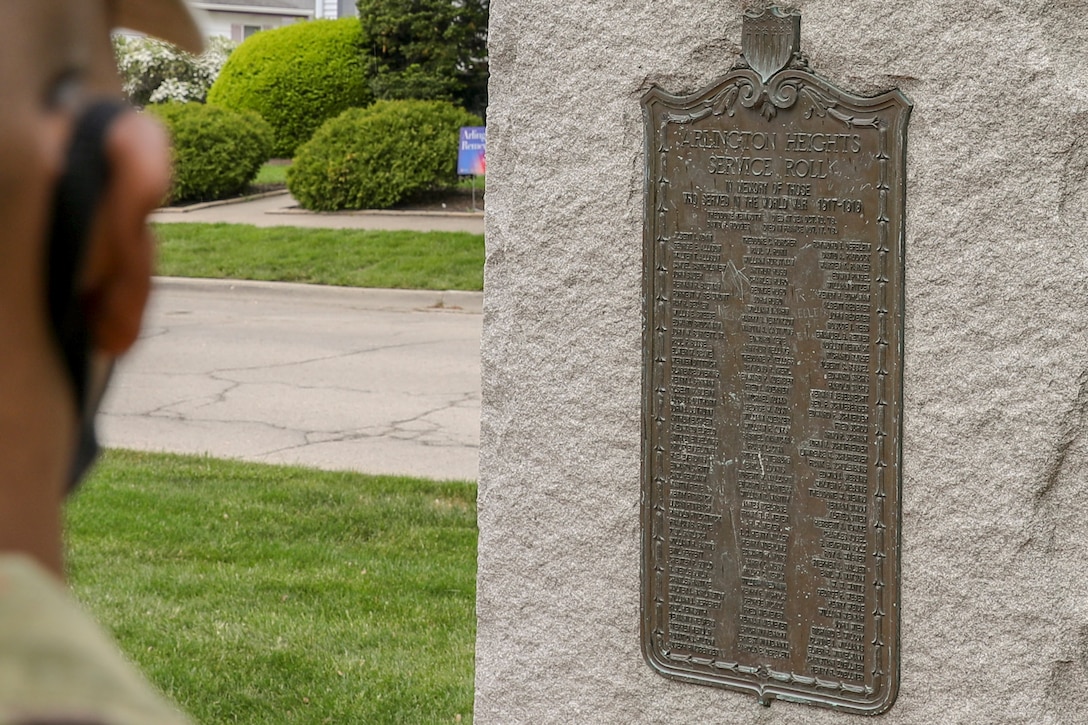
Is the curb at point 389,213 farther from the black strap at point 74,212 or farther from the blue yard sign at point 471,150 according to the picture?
the black strap at point 74,212

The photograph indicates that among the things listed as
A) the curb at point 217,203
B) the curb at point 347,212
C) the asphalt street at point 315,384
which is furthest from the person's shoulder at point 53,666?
the curb at point 217,203

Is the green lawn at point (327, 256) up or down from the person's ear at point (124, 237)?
down

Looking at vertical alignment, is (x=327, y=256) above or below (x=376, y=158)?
below

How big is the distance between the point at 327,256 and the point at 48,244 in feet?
47.5

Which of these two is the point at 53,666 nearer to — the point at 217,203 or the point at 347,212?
the point at 347,212

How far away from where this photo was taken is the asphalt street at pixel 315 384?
794 cm

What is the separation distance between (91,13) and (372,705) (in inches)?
150

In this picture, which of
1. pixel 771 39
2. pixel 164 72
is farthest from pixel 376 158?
pixel 771 39

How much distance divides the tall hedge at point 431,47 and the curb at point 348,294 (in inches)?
340

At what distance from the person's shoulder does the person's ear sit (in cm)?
15

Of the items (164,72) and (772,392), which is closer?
(772,392)

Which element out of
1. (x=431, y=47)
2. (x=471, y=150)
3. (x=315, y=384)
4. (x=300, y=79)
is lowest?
(x=315, y=384)

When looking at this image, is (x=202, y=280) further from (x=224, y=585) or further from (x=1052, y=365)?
(x=1052, y=365)

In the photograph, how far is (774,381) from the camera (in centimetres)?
325
